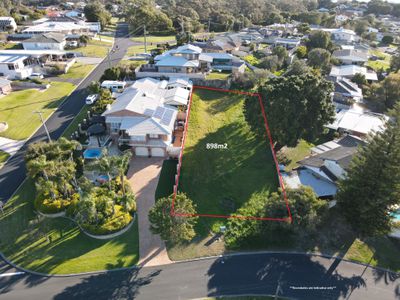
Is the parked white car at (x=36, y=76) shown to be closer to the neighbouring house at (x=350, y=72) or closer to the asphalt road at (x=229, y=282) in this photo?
the asphalt road at (x=229, y=282)

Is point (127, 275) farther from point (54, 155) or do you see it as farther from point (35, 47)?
point (35, 47)

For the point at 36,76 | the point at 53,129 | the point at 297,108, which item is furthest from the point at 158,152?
the point at 36,76

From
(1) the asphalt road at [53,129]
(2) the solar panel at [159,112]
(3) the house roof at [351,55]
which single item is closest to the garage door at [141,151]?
(2) the solar panel at [159,112]

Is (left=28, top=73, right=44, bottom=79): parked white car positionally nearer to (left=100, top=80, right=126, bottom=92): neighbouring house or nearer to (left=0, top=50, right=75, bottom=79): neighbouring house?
(left=0, top=50, right=75, bottom=79): neighbouring house

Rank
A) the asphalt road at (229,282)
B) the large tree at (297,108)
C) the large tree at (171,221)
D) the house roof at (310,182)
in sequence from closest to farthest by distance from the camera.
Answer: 1. the asphalt road at (229,282)
2. the large tree at (171,221)
3. the house roof at (310,182)
4. the large tree at (297,108)

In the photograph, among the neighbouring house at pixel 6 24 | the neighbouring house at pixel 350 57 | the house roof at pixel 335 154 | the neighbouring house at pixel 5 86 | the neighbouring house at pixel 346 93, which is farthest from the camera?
the neighbouring house at pixel 6 24

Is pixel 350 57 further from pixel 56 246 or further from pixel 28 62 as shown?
pixel 56 246
